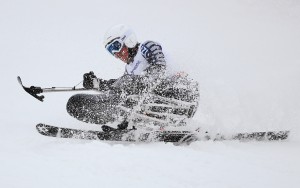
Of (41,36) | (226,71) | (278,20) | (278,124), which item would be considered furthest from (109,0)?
(278,124)

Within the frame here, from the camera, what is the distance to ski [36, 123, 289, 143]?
604 cm

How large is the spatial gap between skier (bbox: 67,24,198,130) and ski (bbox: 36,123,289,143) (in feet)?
0.65

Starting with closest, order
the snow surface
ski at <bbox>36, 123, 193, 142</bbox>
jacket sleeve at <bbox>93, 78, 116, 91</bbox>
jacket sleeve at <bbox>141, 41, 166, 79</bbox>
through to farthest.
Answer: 1. the snow surface
2. ski at <bbox>36, 123, 193, 142</bbox>
3. jacket sleeve at <bbox>141, 41, 166, 79</bbox>
4. jacket sleeve at <bbox>93, 78, 116, 91</bbox>

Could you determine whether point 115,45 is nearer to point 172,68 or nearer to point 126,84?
point 126,84

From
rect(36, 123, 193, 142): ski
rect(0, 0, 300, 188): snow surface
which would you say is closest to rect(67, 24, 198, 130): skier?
rect(36, 123, 193, 142): ski

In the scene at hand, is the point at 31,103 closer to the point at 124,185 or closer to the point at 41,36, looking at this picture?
the point at 124,185

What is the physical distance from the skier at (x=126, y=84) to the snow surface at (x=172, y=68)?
→ 1.49 ft

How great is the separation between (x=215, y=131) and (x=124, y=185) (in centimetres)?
259

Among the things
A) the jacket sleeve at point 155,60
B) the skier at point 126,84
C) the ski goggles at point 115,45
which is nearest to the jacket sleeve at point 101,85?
the skier at point 126,84

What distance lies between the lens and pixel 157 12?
55.6ft

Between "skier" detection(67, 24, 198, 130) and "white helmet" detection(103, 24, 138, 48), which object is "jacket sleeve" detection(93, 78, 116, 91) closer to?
"skier" detection(67, 24, 198, 130)

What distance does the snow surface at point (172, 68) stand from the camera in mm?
4672

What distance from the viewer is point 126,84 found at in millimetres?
6340

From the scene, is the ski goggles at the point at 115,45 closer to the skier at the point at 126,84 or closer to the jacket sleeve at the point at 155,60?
the skier at the point at 126,84
